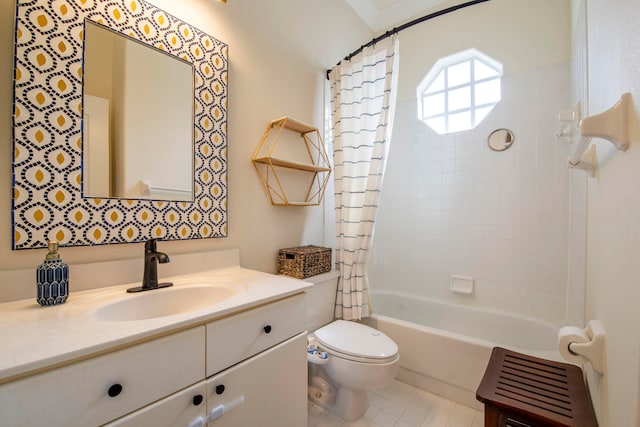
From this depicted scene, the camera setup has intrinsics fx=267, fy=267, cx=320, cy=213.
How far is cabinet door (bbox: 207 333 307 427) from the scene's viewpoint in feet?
2.78

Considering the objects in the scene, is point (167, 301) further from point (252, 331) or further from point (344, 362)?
point (344, 362)

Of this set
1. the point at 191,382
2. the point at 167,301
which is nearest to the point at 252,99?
the point at 167,301

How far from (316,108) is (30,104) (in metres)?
1.52

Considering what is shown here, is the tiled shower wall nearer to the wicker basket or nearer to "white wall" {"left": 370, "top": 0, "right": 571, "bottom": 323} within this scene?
"white wall" {"left": 370, "top": 0, "right": 571, "bottom": 323}

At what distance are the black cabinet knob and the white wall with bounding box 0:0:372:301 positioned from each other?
54 cm

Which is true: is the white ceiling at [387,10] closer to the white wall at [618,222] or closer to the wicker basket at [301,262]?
the white wall at [618,222]

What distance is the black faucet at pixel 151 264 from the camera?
1.03 metres

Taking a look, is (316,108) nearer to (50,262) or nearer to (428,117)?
(428,117)

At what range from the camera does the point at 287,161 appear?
160 centimetres

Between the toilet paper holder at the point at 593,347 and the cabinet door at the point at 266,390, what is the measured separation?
91cm

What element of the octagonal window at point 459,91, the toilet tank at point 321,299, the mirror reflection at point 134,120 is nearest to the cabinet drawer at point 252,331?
the toilet tank at point 321,299

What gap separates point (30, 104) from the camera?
0.89m

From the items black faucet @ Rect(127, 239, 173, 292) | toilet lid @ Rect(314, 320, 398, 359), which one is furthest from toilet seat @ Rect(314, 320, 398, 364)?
black faucet @ Rect(127, 239, 173, 292)

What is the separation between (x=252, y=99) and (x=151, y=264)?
3.46 feet
